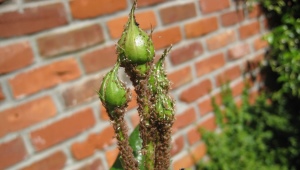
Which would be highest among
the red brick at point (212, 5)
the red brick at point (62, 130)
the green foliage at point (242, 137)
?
the red brick at point (212, 5)

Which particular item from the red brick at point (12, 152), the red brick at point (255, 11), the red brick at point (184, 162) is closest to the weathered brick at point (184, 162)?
the red brick at point (184, 162)

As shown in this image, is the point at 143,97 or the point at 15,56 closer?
the point at 143,97

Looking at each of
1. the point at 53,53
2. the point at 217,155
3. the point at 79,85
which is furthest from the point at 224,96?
the point at 53,53

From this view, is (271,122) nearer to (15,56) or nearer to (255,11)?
(255,11)

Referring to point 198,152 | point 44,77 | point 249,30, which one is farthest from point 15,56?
point 249,30

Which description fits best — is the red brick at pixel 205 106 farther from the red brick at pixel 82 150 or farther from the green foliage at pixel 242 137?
the red brick at pixel 82 150

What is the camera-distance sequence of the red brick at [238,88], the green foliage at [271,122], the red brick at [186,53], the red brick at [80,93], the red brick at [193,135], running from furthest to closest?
the red brick at [238,88], the green foliage at [271,122], the red brick at [193,135], the red brick at [186,53], the red brick at [80,93]

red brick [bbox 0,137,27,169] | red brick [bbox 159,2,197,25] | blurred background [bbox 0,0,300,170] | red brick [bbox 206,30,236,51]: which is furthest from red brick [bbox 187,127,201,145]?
red brick [bbox 0,137,27,169]
